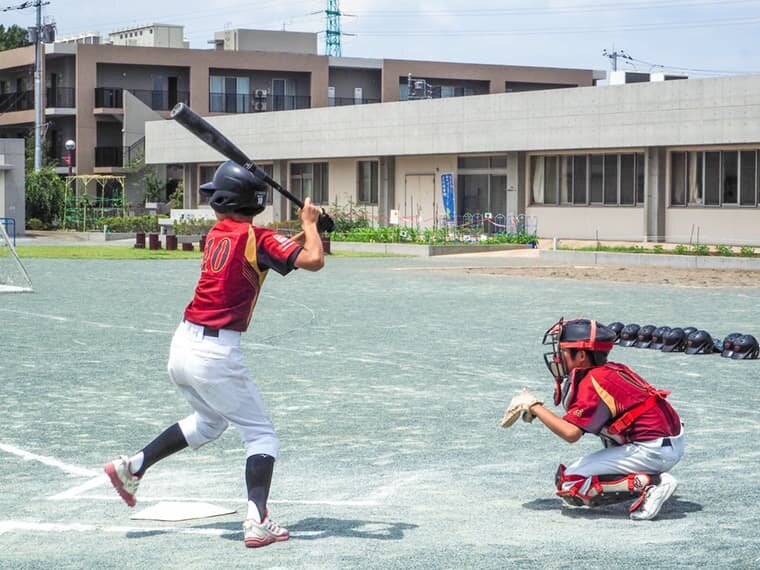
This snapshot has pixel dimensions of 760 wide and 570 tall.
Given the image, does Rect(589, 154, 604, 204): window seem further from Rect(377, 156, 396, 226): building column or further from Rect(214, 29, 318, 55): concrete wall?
Rect(214, 29, 318, 55): concrete wall

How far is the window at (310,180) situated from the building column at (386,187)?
451 centimetres

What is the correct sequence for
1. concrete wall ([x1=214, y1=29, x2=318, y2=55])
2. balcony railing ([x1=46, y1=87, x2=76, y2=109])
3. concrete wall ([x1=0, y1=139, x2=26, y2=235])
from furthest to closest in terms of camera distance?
concrete wall ([x1=214, y1=29, x2=318, y2=55]) < balcony railing ([x1=46, y1=87, x2=76, y2=109]) < concrete wall ([x1=0, y1=139, x2=26, y2=235])

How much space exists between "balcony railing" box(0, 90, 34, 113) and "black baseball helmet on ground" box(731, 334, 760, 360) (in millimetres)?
69601

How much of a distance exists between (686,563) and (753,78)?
3609 cm

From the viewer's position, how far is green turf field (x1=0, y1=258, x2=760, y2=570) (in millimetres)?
6660

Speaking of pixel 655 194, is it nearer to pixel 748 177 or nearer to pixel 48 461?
pixel 748 177

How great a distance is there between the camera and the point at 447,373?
14336 millimetres

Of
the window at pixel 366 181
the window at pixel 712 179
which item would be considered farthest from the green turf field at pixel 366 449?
the window at pixel 366 181

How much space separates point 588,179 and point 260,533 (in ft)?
136

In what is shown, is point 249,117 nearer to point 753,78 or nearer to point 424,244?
point 424,244

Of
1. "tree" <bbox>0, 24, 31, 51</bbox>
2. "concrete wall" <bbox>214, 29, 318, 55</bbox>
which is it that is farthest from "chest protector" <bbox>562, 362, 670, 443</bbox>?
"tree" <bbox>0, 24, 31, 51</bbox>

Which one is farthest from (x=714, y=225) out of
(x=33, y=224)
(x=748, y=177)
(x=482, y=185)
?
(x=33, y=224)

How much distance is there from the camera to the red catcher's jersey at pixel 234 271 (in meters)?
6.75

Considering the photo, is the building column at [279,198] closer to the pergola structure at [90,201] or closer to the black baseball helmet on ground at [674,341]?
the pergola structure at [90,201]
